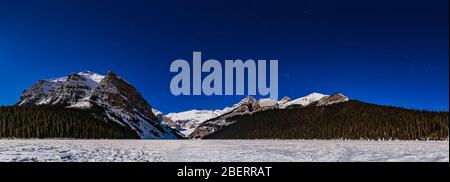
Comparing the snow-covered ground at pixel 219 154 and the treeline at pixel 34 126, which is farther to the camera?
the treeline at pixel 34 126

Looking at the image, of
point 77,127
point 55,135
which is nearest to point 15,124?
point 55,135

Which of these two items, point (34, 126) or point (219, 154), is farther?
point (34, 126)

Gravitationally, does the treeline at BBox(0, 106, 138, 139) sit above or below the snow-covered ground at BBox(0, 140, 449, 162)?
above

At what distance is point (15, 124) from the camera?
499ft

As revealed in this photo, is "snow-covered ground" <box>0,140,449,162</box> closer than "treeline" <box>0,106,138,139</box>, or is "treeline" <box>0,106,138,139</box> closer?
"snow-covered ground" <box>0,140,449,162</box>

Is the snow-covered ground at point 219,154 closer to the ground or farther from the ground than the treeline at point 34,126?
closer to the ground

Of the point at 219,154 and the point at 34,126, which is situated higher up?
the point at 34,126
